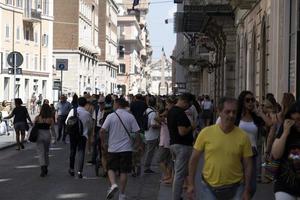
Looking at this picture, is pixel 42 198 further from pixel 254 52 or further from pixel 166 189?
pixel 254 52

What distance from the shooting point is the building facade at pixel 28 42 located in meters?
65.4

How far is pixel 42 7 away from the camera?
2965 inches

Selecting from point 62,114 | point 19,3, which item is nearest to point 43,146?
point 62,114

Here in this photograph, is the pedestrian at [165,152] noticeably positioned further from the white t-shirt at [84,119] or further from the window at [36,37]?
the window at [36,37]

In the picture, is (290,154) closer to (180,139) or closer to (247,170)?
(247,170)

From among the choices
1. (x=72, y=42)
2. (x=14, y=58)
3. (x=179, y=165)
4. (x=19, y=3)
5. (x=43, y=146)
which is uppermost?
(x=19, y=3)

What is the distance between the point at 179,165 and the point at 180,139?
0.38 metres

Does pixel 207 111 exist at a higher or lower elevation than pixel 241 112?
lower

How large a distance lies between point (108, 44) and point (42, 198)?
10312 centimetres

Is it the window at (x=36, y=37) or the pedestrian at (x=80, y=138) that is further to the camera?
the window at (x=36, y=37)

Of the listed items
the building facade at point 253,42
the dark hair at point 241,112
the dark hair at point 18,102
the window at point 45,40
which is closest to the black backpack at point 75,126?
the building facade at point 253,42

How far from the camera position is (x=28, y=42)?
234ft

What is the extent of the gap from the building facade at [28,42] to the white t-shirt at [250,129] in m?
55.5

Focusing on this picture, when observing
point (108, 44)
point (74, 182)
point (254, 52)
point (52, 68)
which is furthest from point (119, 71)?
point (74, 182)
